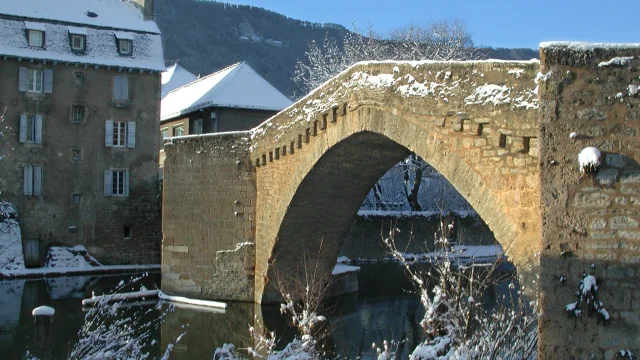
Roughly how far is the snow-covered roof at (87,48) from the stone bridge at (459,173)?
31.3 feet

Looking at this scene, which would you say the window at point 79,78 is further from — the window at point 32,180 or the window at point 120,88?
the window at point 32,180

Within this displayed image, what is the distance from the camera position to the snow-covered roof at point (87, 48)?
2291cm

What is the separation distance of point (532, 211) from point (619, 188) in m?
1.99

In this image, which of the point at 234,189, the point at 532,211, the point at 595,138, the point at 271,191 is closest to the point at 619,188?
the point at 595,138

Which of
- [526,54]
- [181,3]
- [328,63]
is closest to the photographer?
[328,63]

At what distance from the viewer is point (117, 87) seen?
79.6 ft

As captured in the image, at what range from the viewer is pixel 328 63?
3102cm

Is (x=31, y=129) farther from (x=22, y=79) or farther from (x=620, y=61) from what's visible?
(x=620, y=61)

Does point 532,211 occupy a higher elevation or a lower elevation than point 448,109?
lower

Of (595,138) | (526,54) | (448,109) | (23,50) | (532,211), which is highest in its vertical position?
(526,54)

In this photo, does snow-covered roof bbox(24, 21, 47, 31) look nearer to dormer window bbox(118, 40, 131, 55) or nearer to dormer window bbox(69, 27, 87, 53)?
dormer window bbox(69, 27, 87, 53)

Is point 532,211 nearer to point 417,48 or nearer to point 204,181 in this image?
point 204,181

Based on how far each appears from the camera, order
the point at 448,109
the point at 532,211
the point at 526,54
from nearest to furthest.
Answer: the point at 532,211 → the point at 448,109 → the point at 526,54

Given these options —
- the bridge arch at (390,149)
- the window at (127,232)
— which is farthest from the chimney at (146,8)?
the bridge arch at (390,149)
